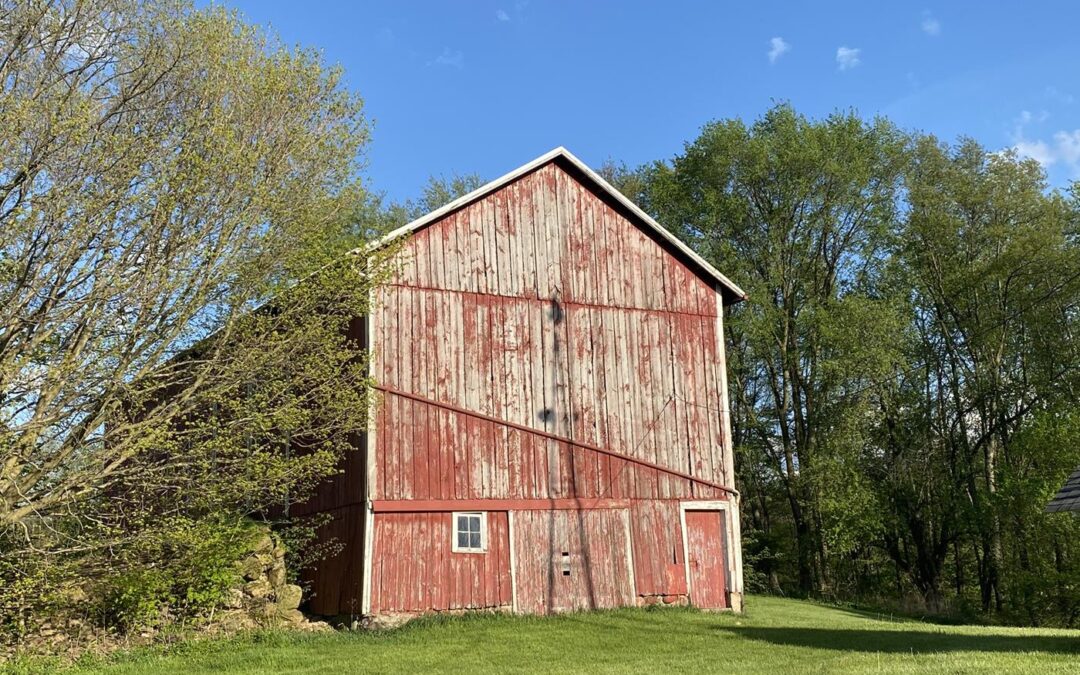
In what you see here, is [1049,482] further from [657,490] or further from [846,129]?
[657,490]

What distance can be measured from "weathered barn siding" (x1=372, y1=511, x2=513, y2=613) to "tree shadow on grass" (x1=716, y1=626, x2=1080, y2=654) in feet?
14.1

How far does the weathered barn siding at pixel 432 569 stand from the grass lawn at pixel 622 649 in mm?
602

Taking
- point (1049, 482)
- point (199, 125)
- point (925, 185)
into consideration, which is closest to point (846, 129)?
point (925, 185)

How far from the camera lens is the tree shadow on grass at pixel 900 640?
14.0 meters

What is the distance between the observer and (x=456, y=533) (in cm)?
1778

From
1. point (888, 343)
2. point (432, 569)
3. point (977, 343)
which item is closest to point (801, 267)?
point (888, 343)

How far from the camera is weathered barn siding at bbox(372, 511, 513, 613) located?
668 inches

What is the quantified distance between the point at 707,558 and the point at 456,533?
18.7ft

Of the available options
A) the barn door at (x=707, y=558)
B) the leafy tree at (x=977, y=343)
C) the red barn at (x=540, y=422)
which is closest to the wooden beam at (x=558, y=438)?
the red barn at (x=540, y=422)

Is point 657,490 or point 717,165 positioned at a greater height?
point 717,165

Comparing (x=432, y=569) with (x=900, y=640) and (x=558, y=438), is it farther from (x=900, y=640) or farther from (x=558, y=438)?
(x=900, y=640)

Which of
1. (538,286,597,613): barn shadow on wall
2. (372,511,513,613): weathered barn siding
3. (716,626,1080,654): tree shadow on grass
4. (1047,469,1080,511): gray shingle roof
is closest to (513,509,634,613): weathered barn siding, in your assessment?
(538,286,597,613): barn shadow on wall

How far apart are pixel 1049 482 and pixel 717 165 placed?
51.6 feet

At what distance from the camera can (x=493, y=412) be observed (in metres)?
18.8
